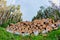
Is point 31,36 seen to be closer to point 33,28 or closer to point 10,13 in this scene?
point 33,28

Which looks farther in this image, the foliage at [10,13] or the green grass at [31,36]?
the foliage at [10,13]

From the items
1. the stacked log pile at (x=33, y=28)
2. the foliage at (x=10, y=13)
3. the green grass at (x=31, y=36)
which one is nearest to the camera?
the green grass at (x=31, y=36)

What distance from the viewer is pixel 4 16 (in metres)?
12.5

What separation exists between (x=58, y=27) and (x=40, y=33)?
540 millimetres

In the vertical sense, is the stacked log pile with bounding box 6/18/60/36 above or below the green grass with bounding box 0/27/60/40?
above

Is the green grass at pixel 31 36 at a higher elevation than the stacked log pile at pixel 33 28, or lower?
lower

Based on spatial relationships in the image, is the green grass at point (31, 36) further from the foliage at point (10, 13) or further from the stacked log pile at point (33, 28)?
the foliage at point (10, 13)

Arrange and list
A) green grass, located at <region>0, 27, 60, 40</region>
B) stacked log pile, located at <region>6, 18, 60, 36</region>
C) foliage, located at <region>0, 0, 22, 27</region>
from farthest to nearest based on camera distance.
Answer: foliage, located at <region>0, 0, 22, 27</region>, stacked log pile, located at <region>6, 18, 60, 36</region>, green grass, located at <region>0, 27, 60, 40</region>

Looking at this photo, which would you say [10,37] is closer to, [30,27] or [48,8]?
[30,27]

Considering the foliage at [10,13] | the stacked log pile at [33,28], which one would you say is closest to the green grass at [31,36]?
the stacked log pile at [33,28]

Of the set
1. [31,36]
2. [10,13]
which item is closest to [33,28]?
[31,36]

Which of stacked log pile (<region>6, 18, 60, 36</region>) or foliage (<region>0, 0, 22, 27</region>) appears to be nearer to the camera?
stacked log pile (<region>6, 18, 60, 36</region>)

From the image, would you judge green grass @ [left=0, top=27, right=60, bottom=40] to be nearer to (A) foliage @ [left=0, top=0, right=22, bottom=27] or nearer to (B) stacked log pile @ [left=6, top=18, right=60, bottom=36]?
(B) stacked log pile @ [left=6, top=18, right=60, bottom=36]

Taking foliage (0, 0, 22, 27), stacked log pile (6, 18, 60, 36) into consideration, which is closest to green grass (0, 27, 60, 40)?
stacked log pile (6, 18, 60, 36)
